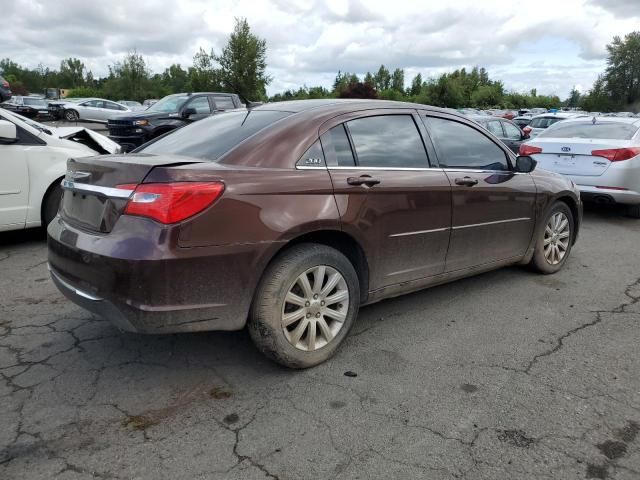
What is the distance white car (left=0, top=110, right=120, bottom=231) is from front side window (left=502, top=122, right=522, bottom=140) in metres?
11.0

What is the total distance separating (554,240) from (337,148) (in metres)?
2.85

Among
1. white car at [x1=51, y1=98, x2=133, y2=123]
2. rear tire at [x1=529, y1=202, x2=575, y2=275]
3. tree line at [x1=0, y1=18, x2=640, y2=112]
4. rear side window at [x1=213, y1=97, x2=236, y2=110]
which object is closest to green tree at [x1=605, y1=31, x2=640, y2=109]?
tree line at [x1=0, y1=18, x2=640, y2=112]

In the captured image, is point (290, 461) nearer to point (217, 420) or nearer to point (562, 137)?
point (217, 420)

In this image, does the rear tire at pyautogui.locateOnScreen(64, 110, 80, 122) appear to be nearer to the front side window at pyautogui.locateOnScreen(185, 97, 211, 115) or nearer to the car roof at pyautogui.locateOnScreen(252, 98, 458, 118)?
the front side window at pyautogui.locateOnScreen(185, 97, 211, 115)

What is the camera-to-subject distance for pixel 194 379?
3119 millimetres

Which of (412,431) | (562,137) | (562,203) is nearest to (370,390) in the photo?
(412,431)

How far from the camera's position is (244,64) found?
3972cm

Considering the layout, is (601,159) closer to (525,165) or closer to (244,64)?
(525,165)

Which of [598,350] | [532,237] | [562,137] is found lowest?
[598,350]

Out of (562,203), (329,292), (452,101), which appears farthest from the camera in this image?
(452,101)

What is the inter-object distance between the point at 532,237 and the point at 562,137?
169 inches

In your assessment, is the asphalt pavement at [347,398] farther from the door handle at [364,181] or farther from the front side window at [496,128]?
the front side window at [496,128]

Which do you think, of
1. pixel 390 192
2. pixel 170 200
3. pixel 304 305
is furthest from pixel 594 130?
pixel 170 200

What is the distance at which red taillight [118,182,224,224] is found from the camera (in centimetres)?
268
